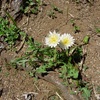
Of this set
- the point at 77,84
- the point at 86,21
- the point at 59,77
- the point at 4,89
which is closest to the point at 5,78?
the point at 4,89

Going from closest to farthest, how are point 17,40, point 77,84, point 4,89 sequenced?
1. point 77,84
2. point 4,89
3. point 17,40

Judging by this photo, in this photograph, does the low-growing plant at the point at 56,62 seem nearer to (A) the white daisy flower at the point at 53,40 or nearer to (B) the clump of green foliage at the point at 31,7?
(A) the white daisy flower at the point at 53,40

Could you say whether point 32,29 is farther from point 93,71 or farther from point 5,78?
point 93,71

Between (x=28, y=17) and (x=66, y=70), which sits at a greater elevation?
(x=28, y=17)

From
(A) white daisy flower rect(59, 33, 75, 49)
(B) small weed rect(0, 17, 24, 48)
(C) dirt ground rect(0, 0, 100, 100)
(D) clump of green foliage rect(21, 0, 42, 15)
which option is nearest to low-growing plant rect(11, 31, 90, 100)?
(A) white daisy flower rect(59, 33, 75, 49)

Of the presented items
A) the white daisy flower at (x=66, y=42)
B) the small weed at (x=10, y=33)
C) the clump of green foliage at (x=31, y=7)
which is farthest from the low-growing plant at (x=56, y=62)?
the clump of green foliage at (x=31, y=7)

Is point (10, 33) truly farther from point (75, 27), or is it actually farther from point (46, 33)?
point (75, 27)

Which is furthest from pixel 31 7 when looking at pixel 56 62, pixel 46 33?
pixel 56 62
